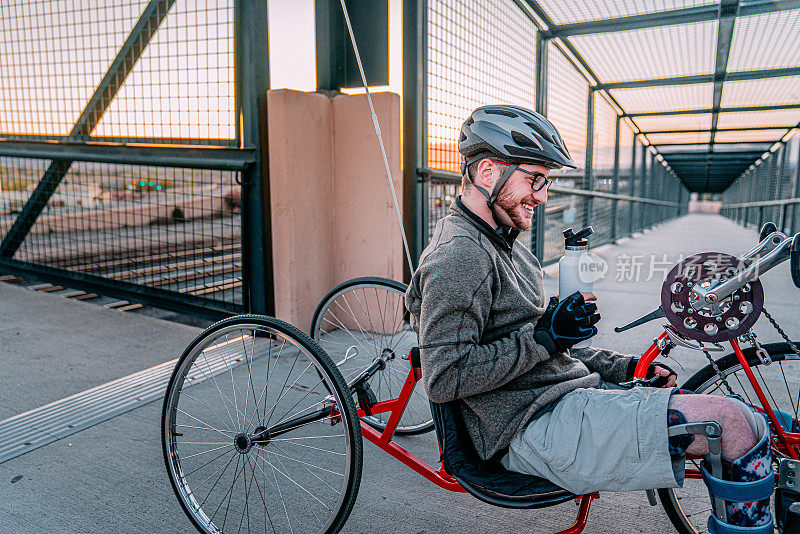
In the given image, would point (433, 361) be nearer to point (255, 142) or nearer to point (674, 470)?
point (674, 470)

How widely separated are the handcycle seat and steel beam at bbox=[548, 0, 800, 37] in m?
5.10

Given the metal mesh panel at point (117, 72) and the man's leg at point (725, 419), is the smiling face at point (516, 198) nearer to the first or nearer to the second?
the man's leg at point (725, 419)

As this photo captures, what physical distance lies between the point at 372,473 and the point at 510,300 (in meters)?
1.27

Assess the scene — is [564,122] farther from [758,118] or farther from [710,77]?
[758,118]

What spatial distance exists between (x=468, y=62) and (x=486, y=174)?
142 inches

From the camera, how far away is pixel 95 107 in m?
5.16

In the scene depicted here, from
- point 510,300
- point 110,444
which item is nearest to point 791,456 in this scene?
point 510,300

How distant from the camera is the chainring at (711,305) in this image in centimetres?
176

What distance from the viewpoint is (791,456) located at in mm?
1766

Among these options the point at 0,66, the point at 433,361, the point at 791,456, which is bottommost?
the point at 791,456

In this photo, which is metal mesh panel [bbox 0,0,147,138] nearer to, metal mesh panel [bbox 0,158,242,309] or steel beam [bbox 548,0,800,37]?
metal mesh panel [bbox 0,158,242,309]

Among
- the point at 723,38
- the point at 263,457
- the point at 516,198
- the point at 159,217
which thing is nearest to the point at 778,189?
the point at 723,38

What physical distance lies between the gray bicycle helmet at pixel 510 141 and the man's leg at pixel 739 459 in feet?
2.80

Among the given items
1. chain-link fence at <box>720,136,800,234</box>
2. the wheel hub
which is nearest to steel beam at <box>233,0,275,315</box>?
the wheel hub
